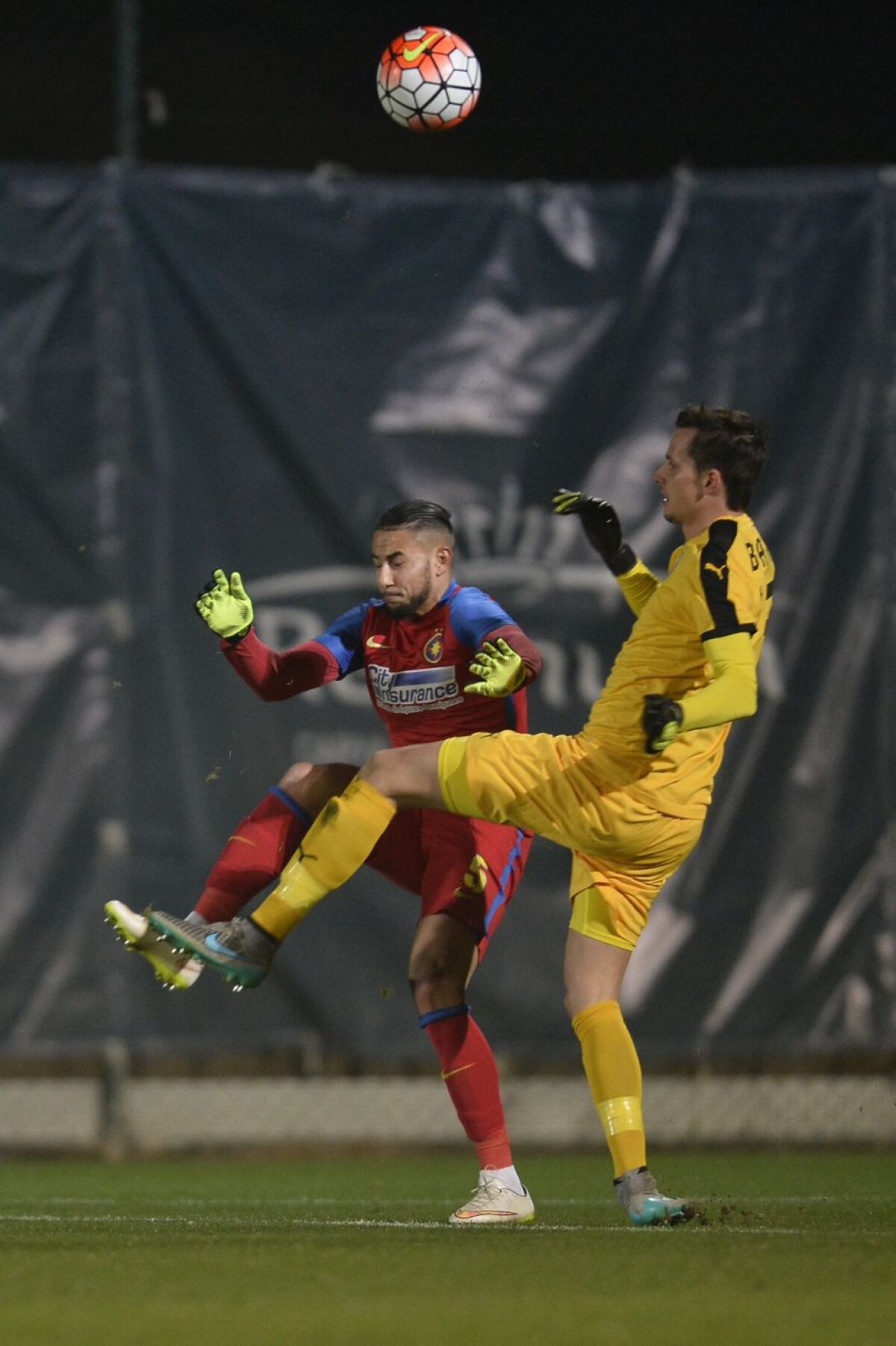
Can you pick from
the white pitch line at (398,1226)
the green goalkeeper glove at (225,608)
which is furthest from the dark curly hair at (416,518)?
the white pitch line at (398,1226)

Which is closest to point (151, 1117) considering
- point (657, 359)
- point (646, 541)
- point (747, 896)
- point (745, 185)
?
point (747, 896)

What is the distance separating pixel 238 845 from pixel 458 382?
3.50m

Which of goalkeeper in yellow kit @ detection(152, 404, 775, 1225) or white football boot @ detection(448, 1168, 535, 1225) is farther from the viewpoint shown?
white football boot @ detection(448, 1168, 535, 1225)

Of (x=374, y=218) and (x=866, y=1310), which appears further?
(x=374, y=218)

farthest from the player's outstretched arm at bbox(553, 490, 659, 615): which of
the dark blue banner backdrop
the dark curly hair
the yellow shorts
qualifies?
A: the dark blue banner backdrop

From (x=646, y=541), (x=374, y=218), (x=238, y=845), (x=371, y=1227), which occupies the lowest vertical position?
(x=371, y=1227)

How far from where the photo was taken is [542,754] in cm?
535

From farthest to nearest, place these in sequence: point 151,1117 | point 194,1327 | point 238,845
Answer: point 151,1117, point 238,845, point 194,1327

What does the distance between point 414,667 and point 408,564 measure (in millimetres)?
300

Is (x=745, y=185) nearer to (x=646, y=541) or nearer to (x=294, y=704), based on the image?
(x=646, y=541)

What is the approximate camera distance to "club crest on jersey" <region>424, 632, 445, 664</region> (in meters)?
5.93

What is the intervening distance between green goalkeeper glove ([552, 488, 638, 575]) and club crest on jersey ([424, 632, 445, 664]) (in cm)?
51

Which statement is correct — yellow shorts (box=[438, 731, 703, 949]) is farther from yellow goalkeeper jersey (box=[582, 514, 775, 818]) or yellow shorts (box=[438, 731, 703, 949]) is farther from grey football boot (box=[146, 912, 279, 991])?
grey football boot (box=[146, 912, 279, 991])

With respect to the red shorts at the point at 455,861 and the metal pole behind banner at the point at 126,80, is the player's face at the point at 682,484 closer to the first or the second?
the red shorts at the point at 455,861
